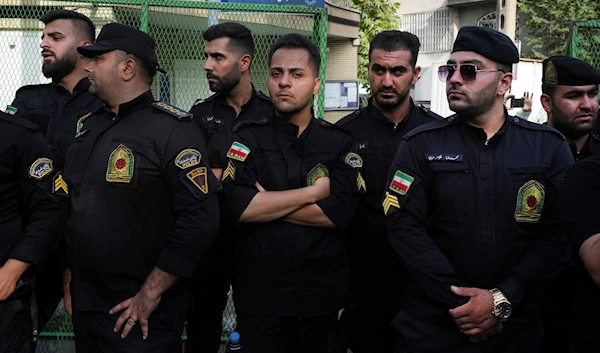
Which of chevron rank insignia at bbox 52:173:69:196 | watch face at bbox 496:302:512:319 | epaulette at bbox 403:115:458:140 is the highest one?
epaulette at bbox 403:115:458:140

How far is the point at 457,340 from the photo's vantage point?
2.79 meters

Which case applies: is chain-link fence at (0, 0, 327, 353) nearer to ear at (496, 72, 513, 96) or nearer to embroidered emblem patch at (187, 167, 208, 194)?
ear at (496, 72, 513, 96)

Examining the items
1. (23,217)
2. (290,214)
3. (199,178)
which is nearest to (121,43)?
(199,178)

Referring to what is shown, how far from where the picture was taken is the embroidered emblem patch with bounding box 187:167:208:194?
2.81 meters

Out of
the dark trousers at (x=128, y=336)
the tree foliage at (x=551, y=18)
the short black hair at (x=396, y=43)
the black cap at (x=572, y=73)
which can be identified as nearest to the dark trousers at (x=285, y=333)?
the dark trousers at (x=128, y=336)

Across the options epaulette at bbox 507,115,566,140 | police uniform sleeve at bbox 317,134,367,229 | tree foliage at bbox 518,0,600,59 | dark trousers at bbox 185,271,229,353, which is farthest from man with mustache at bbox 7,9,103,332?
tree foliage at bbox 518,0,600,59

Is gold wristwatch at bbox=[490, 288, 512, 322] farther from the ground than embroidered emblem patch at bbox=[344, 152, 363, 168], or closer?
closer

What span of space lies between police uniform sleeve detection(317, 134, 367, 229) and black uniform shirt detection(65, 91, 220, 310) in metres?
0.64

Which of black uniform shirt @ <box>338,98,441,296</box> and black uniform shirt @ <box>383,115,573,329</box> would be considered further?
black uniform shirt @ <box>338,98,441,296</box>

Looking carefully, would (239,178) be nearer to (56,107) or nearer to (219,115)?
(219,115)

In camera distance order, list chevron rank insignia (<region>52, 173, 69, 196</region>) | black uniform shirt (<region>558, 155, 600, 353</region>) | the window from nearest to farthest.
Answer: black uniform shirt (<region>558, 155, 600, 353</region>) < chevron rank insignia (<region>52, 173, 69, 196</region>) < the window

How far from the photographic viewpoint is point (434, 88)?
70.2 feet

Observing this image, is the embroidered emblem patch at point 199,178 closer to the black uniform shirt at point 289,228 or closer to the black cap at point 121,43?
the black uniform shirt at point 289,228

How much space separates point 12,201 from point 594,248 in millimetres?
2574
